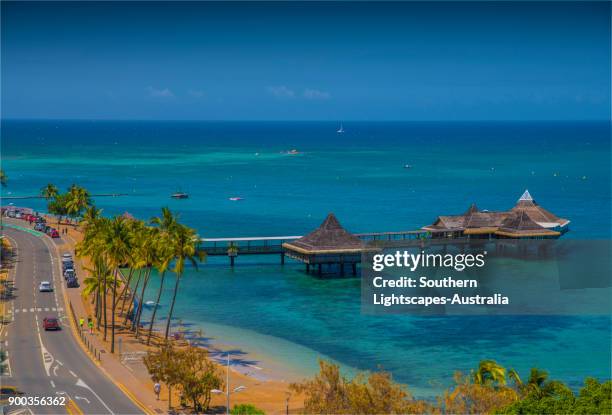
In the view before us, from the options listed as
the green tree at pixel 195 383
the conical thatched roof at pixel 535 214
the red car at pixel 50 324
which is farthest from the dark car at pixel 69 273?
the conical thatched roof at pixel 535 214

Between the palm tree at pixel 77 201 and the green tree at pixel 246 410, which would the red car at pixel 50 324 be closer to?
the green tree at pixel 246 410

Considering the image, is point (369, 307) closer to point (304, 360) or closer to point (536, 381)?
point (304, 360)

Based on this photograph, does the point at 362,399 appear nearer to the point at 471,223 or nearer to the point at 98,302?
the point at 98,302

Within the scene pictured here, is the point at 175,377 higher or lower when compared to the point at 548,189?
lower

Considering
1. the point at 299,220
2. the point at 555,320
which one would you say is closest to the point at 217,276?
the point at 555,320

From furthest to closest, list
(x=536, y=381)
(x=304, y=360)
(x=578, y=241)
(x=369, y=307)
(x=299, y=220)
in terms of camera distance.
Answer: (x=299, y=220)
(x=578, y=241)
(x=369, y=307)
(x=304, y=360)
(x=536, y=381)

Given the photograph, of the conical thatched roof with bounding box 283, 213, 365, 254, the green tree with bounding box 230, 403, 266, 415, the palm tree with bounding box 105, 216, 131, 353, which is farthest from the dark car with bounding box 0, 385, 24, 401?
the conical thatched roof with bounding box 283, 213, 365, 254

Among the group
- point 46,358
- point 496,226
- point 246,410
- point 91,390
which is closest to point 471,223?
point 496,226
